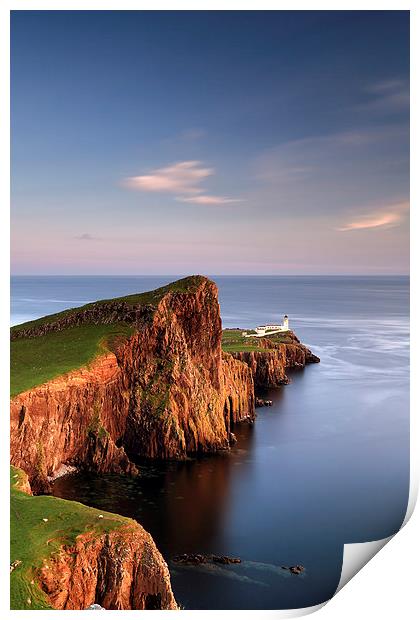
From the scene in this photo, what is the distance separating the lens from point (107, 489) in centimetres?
2659

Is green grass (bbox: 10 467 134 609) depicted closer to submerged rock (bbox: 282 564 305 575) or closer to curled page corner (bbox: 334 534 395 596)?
curled page corner (bbox: 334 534 395 596)

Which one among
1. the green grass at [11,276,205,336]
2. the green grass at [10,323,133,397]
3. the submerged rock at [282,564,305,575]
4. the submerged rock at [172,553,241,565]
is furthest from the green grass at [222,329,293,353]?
the submerged rock at [282,564,305,575]

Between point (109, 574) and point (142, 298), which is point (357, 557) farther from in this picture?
point (142, 298)

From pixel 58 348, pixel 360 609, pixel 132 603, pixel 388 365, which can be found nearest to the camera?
pixel 360 609

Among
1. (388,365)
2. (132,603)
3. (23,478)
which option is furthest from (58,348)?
(388,365)

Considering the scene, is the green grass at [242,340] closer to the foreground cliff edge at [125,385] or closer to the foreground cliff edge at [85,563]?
the foreground cliff edge at [125,385]

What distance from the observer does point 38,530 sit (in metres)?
15.1

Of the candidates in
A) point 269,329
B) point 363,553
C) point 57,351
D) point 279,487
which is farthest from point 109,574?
point 269,329

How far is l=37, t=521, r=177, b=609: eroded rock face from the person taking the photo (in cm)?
1379

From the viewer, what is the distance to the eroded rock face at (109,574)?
13789 mm

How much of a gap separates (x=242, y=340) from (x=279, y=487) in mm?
35289

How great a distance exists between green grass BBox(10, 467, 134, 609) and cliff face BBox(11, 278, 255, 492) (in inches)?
340
